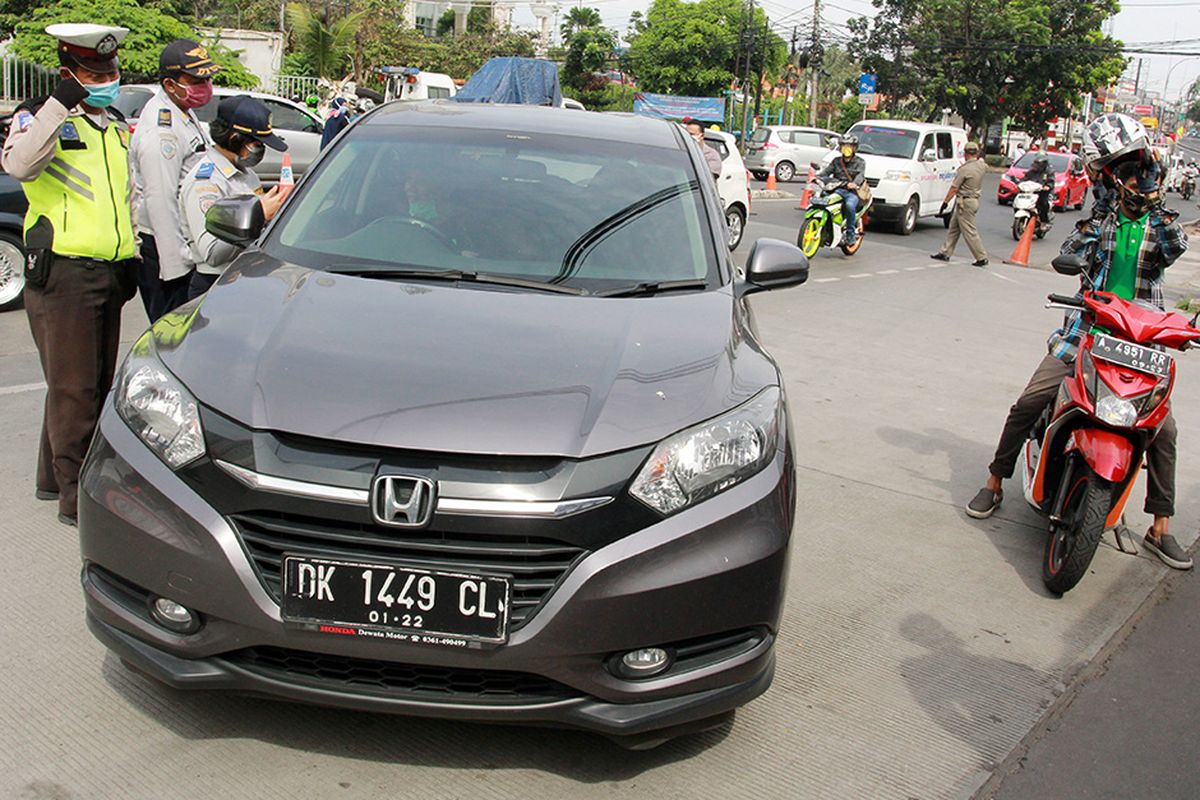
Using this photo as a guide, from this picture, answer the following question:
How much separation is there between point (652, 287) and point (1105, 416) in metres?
1.99

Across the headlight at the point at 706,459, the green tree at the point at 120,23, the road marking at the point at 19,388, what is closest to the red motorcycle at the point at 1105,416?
the headlight at the point at 706,459

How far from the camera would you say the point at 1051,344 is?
17.9ft

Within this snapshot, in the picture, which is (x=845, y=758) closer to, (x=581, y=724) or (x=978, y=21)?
(x=581, y=724)

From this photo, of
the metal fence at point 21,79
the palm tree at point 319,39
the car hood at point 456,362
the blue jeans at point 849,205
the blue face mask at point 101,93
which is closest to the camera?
the car hood at point 456,362

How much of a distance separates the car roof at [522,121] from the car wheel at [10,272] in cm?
514

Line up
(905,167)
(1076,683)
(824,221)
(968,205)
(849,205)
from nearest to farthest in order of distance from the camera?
(1076,683) < (824,221) < (849,205) < (968,205) < (905,167)

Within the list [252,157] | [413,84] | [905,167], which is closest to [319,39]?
[413,84]

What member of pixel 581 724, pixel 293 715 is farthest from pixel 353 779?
pixel 581 724

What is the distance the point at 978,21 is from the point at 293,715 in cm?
6348

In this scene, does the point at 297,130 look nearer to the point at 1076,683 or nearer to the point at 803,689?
the point at 803,689

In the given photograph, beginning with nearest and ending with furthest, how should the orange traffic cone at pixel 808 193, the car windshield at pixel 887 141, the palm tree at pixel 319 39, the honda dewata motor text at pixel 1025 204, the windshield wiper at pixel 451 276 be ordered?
the windshield wiper at pixel 451 276, the orange traffic cone at pixel 808 193, the honda dewata motor text at pixel 1025 204, the car windshield at pixel 887 141, the palm tree at pixel 319 39

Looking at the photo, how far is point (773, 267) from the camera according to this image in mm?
Result: 4246

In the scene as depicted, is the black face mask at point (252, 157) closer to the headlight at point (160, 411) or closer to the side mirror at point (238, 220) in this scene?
the side mirror at point (238, 220)

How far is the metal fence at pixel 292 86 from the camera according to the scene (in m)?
33.4
